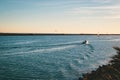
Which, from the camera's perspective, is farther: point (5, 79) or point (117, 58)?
point (5, 79)

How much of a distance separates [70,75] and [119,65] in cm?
1393

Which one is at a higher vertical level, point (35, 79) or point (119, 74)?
point (119, 74)

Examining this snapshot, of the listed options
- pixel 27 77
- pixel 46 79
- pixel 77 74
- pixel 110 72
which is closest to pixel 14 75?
pixel 27 77

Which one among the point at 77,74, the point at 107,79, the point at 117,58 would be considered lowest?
the point at 77,74

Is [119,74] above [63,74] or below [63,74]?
above

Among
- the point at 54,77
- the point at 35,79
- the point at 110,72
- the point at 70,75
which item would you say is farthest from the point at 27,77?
the point at 110,72

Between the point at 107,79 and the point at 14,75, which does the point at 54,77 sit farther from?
the point at 107,79

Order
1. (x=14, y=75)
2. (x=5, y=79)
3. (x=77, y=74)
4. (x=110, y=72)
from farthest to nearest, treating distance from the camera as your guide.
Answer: (x=77, y=74), (x=14, y=75), (x=5, y=79), (x=110, y=72)

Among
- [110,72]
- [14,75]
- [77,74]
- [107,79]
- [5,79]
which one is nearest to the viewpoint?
[107,79]

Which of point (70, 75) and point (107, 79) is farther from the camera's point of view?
point (70, 75)

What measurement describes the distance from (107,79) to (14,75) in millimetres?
18977

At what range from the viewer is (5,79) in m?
38.3

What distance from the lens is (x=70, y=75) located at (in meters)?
42.7

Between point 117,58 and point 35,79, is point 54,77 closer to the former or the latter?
point 35,79
